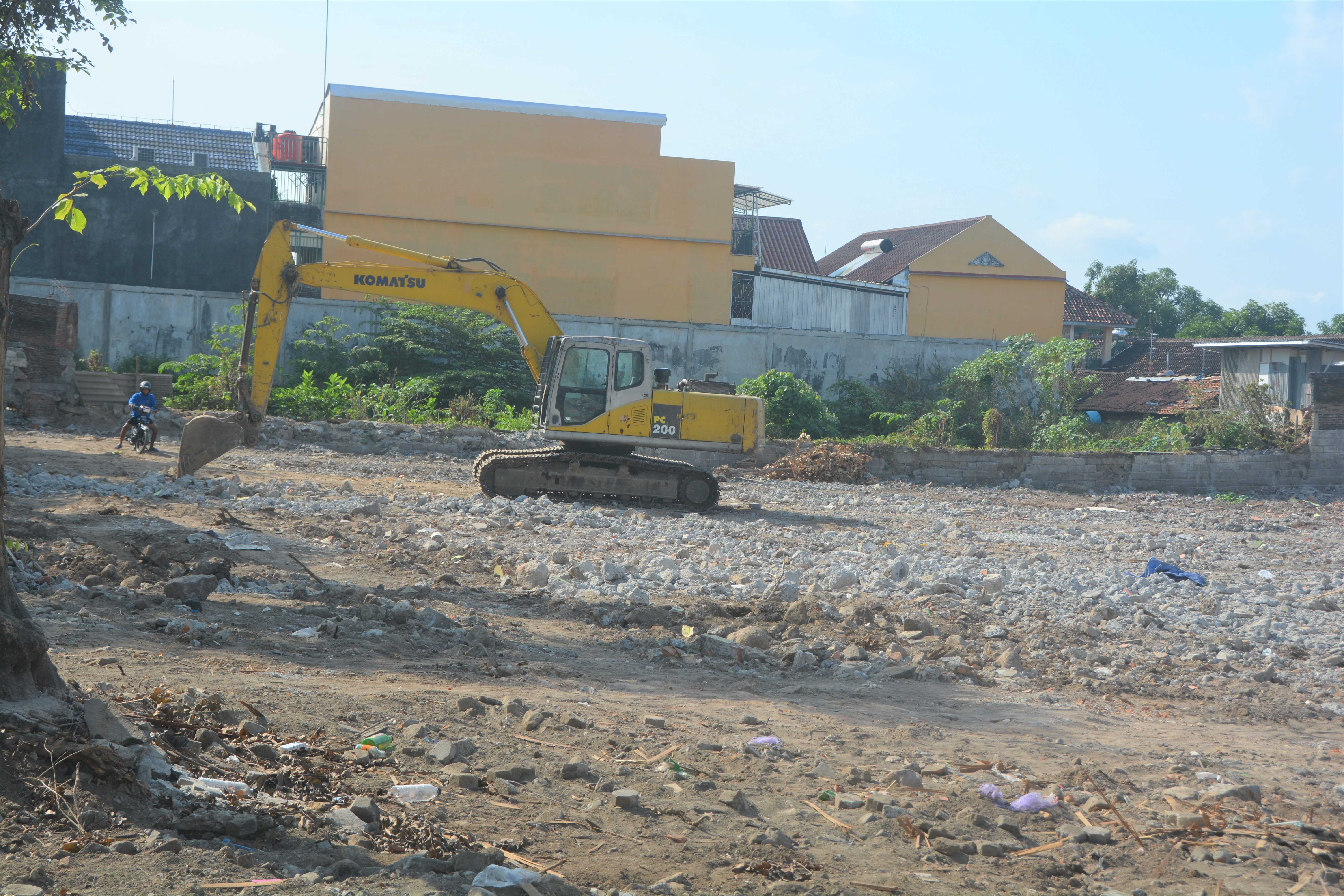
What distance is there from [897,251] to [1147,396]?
1290 centimetres

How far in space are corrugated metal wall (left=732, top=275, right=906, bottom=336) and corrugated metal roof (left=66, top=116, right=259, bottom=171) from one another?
15.9m

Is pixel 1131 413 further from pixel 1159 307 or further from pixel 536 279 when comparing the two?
pixel 1159 307

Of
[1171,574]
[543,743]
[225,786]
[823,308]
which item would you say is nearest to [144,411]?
[543,743]

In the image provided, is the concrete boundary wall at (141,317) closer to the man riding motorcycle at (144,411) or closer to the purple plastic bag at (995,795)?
the man riding motorcycle at (144,411)

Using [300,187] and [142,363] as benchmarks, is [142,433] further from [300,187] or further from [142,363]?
[300,187]

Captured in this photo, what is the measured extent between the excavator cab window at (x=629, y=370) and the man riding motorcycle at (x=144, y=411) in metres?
7.40

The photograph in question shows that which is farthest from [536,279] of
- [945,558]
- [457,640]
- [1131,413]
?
[457,640]

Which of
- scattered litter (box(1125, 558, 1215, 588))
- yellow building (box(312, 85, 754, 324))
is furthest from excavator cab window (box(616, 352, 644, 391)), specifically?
yellow building (box(312, 85, 754, 324))

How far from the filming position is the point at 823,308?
3262cm

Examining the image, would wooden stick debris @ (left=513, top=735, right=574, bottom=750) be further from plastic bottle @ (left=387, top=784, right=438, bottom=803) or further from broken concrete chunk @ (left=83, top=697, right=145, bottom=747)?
broken concrete chunk @ (left=83, top=697, right=145, bottom=747)

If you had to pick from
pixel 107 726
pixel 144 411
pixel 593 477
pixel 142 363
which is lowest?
pixel 107 726

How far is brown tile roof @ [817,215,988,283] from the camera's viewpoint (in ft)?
116

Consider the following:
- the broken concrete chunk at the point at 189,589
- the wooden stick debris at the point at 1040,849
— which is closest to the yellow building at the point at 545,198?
the broken concrete chunk at the point at 189,589

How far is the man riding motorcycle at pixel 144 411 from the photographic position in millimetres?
15492
